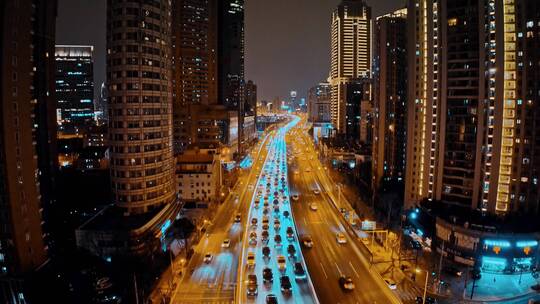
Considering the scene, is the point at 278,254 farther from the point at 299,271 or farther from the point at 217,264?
the point at 217,264

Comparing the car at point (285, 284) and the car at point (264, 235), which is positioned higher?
the car at point (264, 235)

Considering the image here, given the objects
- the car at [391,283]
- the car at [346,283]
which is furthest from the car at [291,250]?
the car at [391,283]

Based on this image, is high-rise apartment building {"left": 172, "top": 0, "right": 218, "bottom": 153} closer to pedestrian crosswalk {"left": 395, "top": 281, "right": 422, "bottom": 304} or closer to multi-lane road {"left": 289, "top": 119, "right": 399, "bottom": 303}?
multi-lane road {"left": 289, "top": 119, "right": 399, "bottom": 303}

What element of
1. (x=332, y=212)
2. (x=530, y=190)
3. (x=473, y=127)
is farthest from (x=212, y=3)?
(x=530, y=190)

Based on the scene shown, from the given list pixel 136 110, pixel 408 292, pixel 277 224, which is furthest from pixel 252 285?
pixel 136 110

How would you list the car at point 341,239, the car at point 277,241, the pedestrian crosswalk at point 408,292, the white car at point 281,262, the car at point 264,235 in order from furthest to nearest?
1. the car at point 264,235
2. the car at point 341,239
3. the car at point 277,241
4. the white car at point 281,262
5. the pedestrian crosswalk at point 408,292

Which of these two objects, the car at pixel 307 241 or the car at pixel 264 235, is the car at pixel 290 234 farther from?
the car at pixel 264 235

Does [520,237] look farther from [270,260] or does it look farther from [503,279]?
[270,260]
